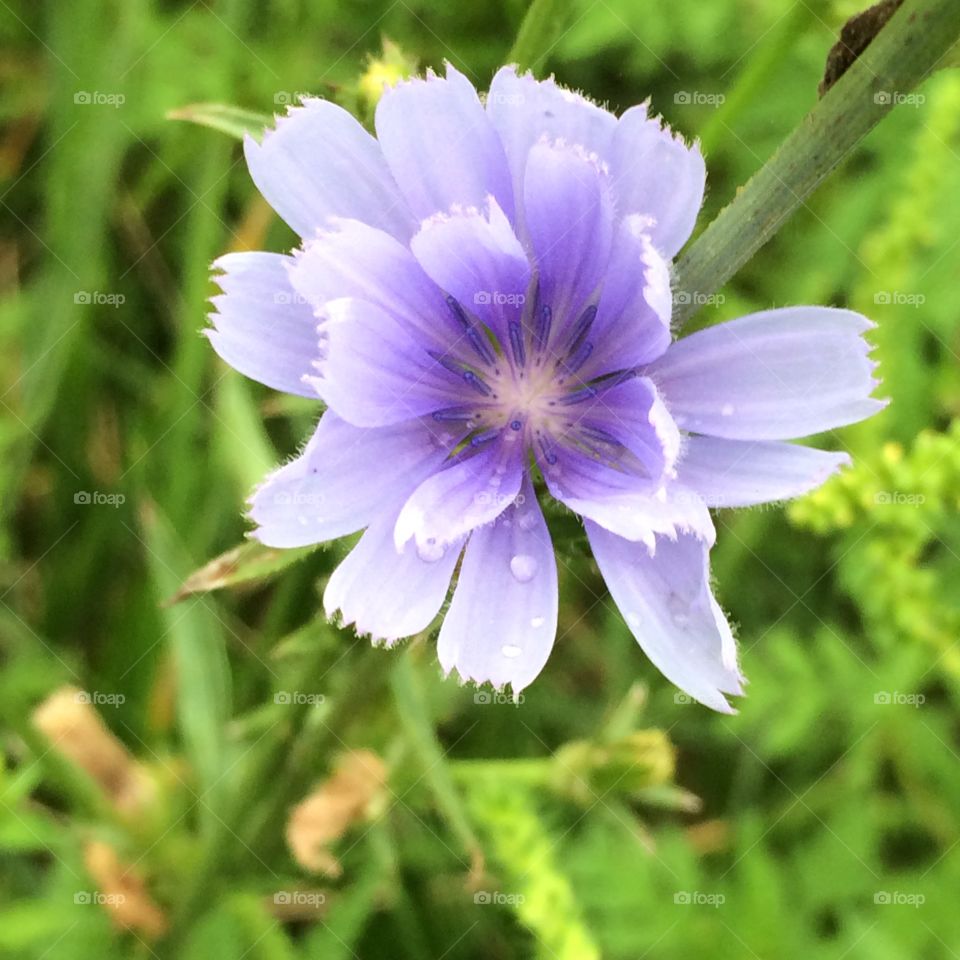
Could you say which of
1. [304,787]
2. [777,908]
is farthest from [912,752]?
[304,787]

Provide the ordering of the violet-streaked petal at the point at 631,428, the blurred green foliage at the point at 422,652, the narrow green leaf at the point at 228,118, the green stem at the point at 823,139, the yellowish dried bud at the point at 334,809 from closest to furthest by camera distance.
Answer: the green stem at the point at 823,139
the violet-streaked petal at the point at 631,428
the narrow green leaf at the point at 228,118
the yellowish dried bud at the point at 334,809
the blurred green foliage at the point at 422,652

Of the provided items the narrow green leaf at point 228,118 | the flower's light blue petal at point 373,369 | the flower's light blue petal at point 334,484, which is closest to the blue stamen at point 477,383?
the flower's light blue petal at point 373,369

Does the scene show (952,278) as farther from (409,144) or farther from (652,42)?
(409,144)

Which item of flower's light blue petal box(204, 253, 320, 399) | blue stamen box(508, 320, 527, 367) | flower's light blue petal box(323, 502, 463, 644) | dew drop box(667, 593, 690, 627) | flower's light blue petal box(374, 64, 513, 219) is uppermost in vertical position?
flower's light blue petal box(374, 64, 513, 219)

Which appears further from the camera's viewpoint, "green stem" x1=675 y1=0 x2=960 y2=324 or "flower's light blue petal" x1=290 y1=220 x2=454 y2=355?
"flower's light blue petal" x1=290 y1=220 x2=454 y2=355

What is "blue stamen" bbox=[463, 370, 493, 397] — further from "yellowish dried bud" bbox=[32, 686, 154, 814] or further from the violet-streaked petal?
"yellowish dried bud" bbox=[32, 686, 154, 814]

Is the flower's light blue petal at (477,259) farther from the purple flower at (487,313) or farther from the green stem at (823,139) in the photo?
the green stem at (823,139)

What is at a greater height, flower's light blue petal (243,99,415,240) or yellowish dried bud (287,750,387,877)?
flower's light blue petal (243,99,415,240)

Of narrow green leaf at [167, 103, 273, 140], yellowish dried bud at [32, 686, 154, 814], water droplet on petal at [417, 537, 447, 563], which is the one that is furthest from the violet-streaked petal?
yellowish dried bud at [32, 686, 154, 814]

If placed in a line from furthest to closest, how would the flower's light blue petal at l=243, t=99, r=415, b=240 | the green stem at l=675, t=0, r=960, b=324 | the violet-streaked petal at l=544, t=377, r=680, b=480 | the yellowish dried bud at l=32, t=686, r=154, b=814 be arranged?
the yellowish dried bud at l=32, t=686, r=154, b=814, the flower's light blue petal at l=243, t=99, r=415, b=240, the violet-streaked petal at l=544, t=377, r=680, b=480, the green stem at l=675, t=0, r=960, b=324
